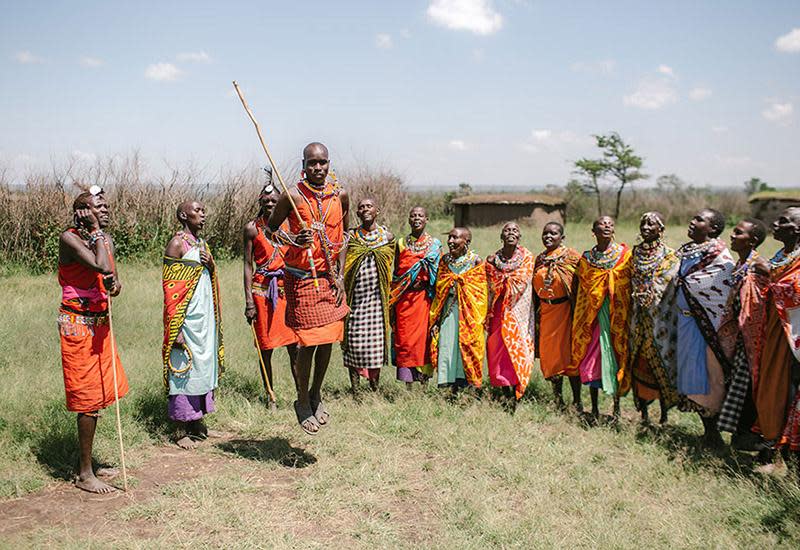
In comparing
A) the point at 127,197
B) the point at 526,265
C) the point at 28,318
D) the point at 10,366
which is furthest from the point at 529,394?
the point at 127,197

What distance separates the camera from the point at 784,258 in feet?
15.3

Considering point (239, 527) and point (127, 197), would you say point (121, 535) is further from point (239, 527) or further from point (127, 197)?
point (127, 197)

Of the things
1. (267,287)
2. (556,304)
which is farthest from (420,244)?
(267,287)

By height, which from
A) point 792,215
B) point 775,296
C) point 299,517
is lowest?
point 299,517

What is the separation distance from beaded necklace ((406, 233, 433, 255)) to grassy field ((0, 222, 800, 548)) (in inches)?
57.9

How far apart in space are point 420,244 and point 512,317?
120 cm

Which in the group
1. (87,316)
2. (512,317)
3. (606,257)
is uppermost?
(606,257)

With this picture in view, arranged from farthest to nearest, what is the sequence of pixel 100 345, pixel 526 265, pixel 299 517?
pixel 526 265
pixel 100 345
pixel 299 517

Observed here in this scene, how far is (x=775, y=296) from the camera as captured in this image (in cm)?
466

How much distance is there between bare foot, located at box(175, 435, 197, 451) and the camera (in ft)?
17.2

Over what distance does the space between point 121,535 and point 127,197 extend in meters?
12.1

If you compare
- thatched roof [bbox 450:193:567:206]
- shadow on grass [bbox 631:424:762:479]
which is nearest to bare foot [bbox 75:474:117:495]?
shadow on grass [bbox 631:424:762:479]

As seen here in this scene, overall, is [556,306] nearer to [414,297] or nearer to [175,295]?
[414,297]

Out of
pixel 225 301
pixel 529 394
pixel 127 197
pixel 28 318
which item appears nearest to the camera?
pixel 529 394
